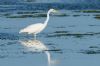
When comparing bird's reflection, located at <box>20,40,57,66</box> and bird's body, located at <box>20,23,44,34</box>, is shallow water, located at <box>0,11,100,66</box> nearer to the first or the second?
bird's reflection, located at <box>20,40,57,66</box>

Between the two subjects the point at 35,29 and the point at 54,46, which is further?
the point at 35,29

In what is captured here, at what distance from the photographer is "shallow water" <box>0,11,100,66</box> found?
15047 millimetres

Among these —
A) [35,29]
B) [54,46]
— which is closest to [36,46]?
[54,46]

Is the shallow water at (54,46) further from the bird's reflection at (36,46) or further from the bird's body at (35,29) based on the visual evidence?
the bird's body at (35,29)

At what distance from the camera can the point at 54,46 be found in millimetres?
18141

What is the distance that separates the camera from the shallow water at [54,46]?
49.4 feet

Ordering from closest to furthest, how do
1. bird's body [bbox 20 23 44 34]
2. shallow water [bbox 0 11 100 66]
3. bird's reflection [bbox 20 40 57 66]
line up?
shallow water [bbox 0 11 100 66]
bird's reflection [bbox 20 40 57 66]
bird's body [bbox 20 23 44 34]

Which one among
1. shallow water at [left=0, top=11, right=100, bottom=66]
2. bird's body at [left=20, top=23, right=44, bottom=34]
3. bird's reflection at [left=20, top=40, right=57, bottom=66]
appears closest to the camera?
shallow water at [left=0, top=11, right=100, bottom=66]

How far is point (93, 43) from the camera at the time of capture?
18.8m

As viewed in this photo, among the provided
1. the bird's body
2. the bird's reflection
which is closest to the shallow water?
the bird's reflection

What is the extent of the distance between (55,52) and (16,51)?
1.28 meters

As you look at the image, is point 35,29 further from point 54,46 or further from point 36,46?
point 54,46

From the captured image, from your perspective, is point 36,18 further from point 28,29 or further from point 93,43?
point 93,43

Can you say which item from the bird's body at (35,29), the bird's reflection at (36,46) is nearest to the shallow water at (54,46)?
the bird's reflection at (36,46)
